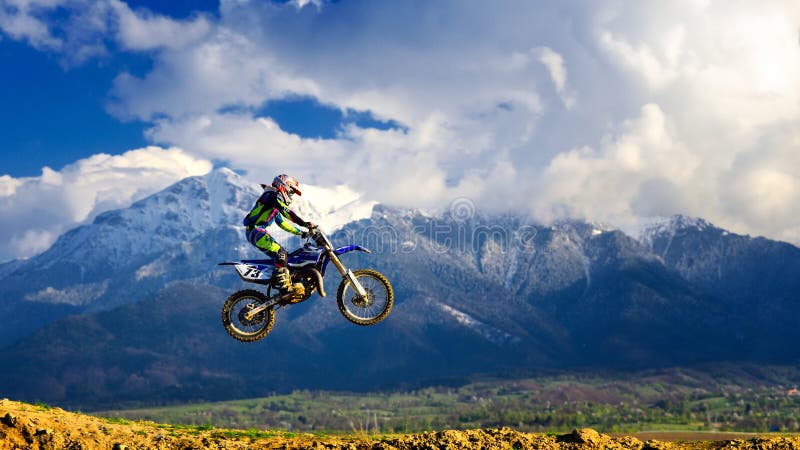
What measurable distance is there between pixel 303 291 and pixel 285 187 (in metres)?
4.21

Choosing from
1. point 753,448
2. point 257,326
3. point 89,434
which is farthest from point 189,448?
point 753,448

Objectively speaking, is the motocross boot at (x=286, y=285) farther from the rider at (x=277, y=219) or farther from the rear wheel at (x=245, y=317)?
the rear wheel at (x=245, y=317)

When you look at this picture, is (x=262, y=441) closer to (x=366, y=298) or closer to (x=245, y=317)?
(x=245, y=317)

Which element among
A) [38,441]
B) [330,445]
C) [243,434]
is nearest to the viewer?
[38,441]

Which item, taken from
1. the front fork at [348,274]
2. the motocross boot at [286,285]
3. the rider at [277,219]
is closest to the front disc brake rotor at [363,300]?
the front fork at [348,274]

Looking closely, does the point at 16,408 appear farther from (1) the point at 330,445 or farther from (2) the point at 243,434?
(1) the point at 330,445

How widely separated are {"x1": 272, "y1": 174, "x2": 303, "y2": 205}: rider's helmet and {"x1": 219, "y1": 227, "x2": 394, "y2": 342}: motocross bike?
1579mm

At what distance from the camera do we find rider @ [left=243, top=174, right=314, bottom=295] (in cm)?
2838

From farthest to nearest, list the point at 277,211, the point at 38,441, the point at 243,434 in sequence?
the point at 243,434 → the point at 277,211 → the point at 38,441

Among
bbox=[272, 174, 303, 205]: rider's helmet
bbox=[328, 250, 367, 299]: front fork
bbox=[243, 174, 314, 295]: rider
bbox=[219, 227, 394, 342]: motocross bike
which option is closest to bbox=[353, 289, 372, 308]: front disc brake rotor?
bbox=[219, 227, 394, 342]: motocross bike

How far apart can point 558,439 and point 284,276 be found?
496 inches

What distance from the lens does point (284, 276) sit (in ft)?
95.8

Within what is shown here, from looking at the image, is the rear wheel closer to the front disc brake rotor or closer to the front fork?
the front fork

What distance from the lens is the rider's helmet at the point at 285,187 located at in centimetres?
2856
